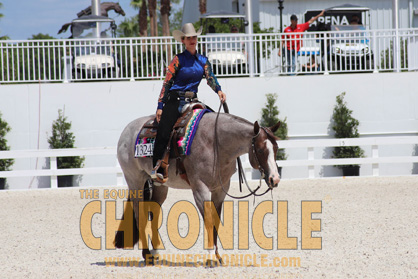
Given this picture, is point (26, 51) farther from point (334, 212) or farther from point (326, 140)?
point (334, 212)

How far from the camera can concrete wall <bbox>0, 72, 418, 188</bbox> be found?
19.2 meters

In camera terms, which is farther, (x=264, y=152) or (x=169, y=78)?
(x=169, y=78)

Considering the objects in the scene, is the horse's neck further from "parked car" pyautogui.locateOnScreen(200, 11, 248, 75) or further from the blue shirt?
"parked car" pyautogui.locateOnScreen(200, 11, 248, 75)

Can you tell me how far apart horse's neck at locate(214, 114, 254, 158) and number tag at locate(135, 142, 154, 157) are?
0.93m

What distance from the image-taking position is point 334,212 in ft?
39.7

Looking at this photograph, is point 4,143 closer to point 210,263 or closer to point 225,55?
point 225,55

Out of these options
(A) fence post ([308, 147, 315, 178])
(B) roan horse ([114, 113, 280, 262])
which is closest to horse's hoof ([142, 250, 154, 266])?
(B) roan horse ([114, 113, 280, 262])

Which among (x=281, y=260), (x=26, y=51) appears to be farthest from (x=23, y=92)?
(x=281, y=260)

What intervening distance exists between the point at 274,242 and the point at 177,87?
2551mm

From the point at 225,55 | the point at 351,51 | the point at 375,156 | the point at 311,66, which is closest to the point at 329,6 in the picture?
the point at 351,51

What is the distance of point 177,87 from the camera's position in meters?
8.27

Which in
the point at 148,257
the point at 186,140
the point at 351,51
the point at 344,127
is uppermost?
the point at 351,51

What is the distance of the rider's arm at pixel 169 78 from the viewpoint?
814 cm

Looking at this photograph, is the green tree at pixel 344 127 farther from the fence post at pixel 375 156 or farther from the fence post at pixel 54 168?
the fence post at pixel 54 168
